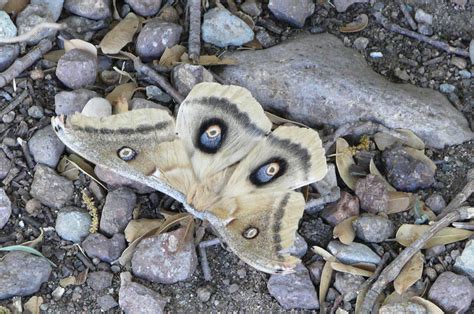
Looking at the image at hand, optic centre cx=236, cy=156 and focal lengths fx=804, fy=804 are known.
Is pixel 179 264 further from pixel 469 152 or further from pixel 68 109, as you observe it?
pixel 469 152

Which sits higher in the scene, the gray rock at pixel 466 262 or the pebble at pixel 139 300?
the gray rock at pixel 466 262

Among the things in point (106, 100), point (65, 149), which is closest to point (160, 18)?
point (106, 100)

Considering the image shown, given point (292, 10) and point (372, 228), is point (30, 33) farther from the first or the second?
point (372, 228)

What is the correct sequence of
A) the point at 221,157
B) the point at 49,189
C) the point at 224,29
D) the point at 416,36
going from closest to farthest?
the point at 221,157, the point at 49,189, the point at 224,29, the point at 416,36

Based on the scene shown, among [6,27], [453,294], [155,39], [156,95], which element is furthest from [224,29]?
[453,294]

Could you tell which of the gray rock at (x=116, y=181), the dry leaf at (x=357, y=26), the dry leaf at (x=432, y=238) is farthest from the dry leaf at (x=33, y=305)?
the dry leaf at (x=357, y=26)

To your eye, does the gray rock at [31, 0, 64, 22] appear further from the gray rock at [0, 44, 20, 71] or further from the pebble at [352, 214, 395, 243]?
the pebble at [352, 214, 395, 243]

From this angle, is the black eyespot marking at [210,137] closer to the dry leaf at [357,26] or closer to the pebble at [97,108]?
the pebble at [97,108]
